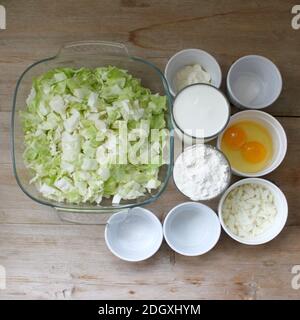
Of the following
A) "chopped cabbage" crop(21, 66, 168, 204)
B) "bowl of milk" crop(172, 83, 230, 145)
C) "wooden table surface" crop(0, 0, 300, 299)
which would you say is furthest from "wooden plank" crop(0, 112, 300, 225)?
"bowl of milk" crop(172, 83, 230, 145)

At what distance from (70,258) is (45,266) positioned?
0.09 meters

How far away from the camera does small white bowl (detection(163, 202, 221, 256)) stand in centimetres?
154

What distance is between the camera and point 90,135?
1.46 m

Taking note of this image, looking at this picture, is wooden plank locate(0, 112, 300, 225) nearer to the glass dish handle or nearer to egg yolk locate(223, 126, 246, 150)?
egg yolk locate(223, 126, 246, 150)

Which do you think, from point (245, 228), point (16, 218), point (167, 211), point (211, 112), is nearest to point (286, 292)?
point (245, 228)

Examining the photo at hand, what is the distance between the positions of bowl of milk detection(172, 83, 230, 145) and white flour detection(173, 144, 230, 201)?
0.05 meters

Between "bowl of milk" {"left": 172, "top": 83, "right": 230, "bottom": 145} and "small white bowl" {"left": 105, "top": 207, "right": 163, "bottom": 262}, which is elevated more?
"bowl of milk" {"left": 172, "top": 83, "right": 230, "bottom": 145}

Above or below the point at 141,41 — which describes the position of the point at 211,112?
below

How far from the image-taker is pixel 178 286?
5.27ft

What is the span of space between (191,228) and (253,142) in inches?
13.4

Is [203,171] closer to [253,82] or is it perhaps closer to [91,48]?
[253,82]

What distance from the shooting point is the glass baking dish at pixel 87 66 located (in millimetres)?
1472

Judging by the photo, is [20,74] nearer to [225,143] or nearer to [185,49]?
[185,49]

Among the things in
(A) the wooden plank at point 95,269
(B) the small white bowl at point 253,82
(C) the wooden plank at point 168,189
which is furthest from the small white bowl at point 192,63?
(A) the wooden plank at point 95,269
